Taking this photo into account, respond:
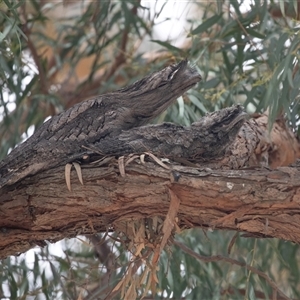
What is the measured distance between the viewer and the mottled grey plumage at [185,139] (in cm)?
165

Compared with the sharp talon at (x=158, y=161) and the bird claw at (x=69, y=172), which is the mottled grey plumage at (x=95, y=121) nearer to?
the bird claw at (x=69, y=172)

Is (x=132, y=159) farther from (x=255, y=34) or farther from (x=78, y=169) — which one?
(x=255, y=34)

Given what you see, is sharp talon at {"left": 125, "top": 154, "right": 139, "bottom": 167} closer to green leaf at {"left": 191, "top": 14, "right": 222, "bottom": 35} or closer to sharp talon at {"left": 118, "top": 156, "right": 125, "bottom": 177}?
sharp talon at {"left": 118, "top": 156, "right": 125, "bottom": 177}

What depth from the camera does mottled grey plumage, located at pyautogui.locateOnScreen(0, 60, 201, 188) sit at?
1674mm

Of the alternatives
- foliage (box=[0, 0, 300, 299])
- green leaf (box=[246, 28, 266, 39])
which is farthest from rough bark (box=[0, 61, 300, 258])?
green leaf (box=[246, 28, 266, 39])

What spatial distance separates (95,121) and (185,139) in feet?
0.80

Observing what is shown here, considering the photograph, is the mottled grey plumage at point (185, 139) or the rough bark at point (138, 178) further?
the mottled grey plumage at point (185, 139)

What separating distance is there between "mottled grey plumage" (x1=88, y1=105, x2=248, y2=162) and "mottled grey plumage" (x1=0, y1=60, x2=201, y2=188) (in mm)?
65

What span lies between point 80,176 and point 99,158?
76 mm

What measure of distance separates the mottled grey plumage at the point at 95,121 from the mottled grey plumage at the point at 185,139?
65 millimetres

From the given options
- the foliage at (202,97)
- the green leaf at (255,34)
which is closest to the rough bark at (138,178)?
the foliage at (202,97)

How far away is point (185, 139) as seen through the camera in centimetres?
171

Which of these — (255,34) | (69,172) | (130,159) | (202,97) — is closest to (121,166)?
(130,159)

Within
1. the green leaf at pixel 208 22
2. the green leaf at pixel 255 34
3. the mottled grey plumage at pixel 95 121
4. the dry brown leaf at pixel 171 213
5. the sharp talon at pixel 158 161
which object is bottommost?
the dry brown leaf at pixel 171 213
